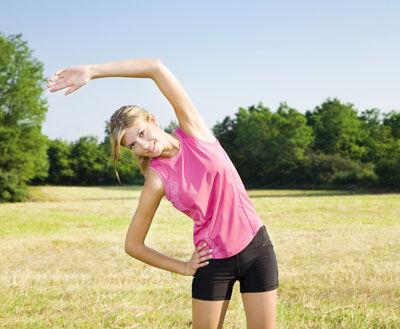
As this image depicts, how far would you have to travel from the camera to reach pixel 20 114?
4147 cm

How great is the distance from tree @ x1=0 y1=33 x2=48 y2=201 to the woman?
1505 inches

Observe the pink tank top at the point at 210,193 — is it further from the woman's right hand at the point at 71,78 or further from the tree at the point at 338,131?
the tree at the point at 338,131

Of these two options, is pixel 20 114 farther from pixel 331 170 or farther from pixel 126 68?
pixel 126 68

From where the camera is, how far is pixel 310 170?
2361 inches

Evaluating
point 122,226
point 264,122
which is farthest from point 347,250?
point 264,122

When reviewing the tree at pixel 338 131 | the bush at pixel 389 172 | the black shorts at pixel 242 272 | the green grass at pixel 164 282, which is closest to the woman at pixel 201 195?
the black shorts at pixel 242 272

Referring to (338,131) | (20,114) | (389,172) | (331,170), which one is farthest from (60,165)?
(389,172)

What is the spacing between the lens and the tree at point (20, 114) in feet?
133

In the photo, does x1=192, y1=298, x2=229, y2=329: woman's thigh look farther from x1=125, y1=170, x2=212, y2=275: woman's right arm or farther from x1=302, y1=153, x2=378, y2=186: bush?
x1=302, y1=153, x2=378, y2=186: bush

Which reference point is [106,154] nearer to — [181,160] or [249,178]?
[249,178]

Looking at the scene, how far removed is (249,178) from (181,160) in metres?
62.5

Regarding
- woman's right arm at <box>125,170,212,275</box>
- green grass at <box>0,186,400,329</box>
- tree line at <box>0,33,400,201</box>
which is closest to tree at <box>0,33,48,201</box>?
tree line at <box>0,33,400,201</box>

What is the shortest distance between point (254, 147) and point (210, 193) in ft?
217

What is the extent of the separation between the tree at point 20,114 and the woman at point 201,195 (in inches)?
1505
